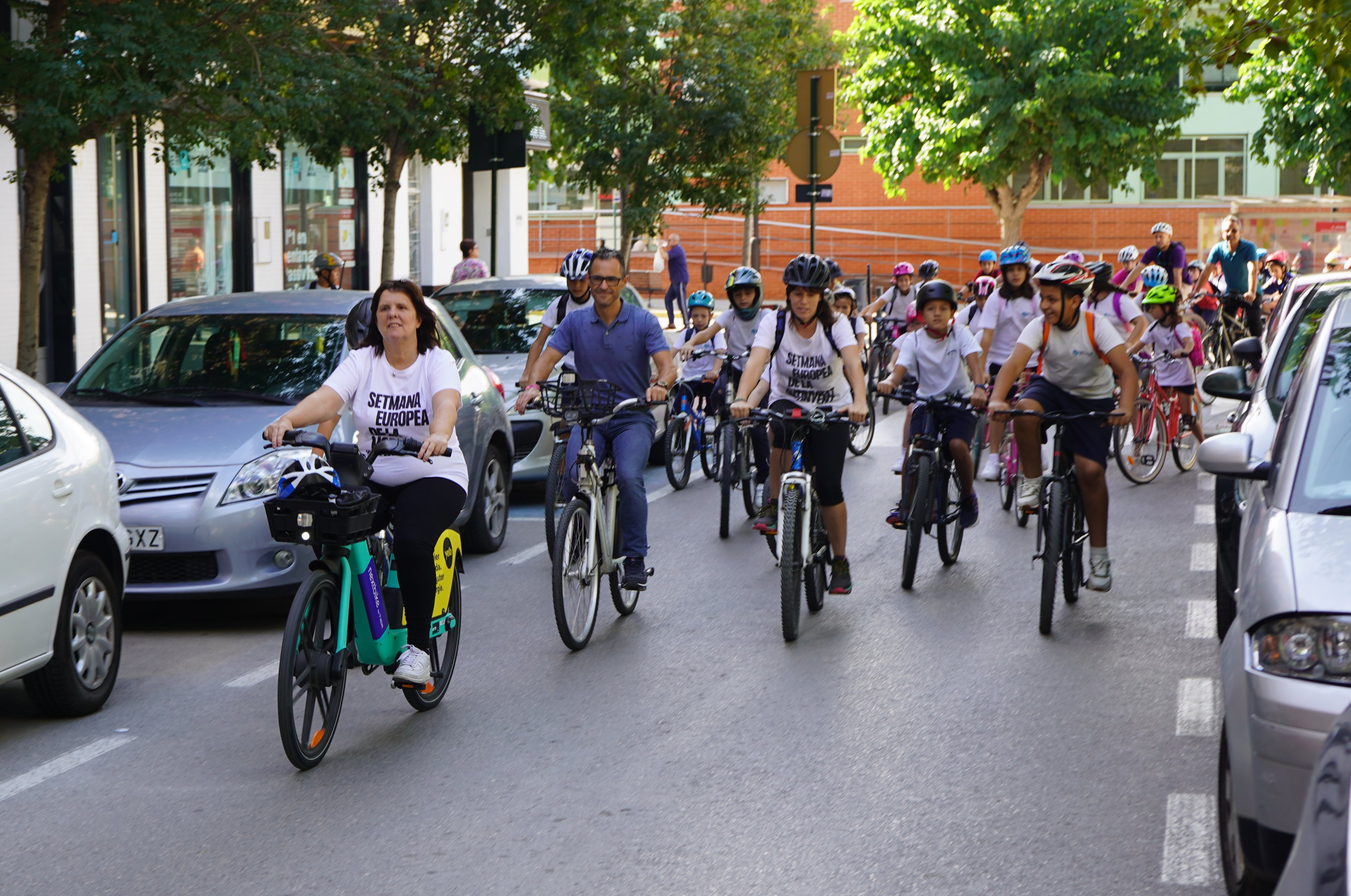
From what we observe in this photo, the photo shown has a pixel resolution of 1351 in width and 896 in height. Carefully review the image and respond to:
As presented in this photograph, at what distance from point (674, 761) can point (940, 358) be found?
15.7 feet

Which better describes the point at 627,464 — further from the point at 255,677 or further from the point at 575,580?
the point at 255,677

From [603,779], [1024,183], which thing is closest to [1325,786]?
[603,779]

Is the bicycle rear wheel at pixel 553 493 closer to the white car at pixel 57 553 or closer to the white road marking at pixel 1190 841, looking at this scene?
the white car at pixel 57 553

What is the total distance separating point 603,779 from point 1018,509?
6127 mm

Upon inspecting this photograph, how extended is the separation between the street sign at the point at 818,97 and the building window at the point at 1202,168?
3024 cm

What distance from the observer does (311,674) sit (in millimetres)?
5727

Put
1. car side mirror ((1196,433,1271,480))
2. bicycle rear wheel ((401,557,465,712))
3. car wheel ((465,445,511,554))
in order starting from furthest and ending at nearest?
1. car wheel ((465,445,511,554))
2. bicycle rear wheel ((401,557,465,712))
3. car side mirror ((1196,433,1271,480))

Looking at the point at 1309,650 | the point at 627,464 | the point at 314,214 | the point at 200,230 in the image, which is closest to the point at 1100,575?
the point at 627,464

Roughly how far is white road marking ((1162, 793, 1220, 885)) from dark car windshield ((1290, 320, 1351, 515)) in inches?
40.5

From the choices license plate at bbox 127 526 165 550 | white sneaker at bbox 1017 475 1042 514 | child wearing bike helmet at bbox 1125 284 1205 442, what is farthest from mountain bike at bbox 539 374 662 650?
child wearing bike helmet at bbox 1125 284 1205 442

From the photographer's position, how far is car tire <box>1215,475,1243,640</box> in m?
6.64

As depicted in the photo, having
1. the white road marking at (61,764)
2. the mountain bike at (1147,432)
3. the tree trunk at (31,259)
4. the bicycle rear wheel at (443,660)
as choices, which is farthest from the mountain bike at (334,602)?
the mountain bike at (1147,432)

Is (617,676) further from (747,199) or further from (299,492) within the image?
(747,199)

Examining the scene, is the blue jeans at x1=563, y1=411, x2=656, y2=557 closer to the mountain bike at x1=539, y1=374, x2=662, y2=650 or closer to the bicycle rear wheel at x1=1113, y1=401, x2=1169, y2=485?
the mountain bike at x1=539, y1=374, x2=662, y2=650
